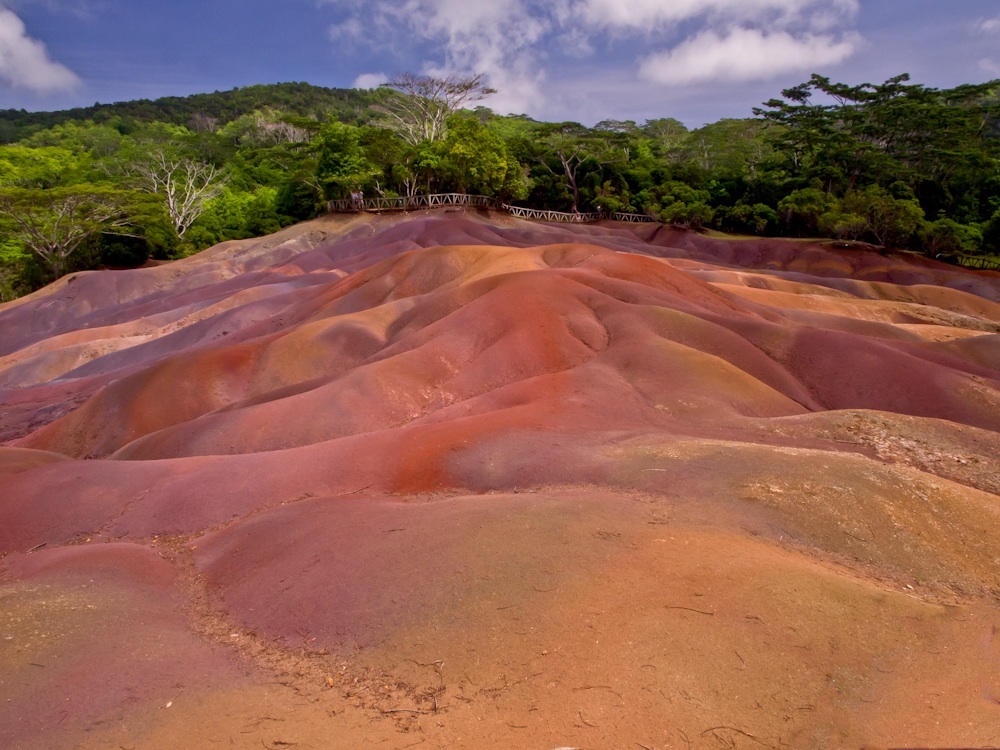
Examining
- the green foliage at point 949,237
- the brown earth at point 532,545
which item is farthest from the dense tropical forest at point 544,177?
A: the brown earth at point 532,545

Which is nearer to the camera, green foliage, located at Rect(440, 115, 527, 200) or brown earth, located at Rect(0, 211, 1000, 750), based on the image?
brown earth, located at Rect(0, 211, 1000, 750)

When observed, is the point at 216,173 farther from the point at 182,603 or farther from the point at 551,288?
the point at 182,603

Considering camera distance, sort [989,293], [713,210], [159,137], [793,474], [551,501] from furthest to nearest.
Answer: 1. [159,137]
2. [713,210]
3. [989,293]
4. [793,474]
5. [551,501]

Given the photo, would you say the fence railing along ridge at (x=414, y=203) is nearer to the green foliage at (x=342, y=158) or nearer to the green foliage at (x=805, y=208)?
the green foliage at (x=342, y=158)

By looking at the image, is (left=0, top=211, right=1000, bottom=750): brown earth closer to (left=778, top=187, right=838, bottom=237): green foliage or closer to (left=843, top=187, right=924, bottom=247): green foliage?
(left=843, top=187, right=924, bottom=247): green foliage

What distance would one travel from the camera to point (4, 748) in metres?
5.12

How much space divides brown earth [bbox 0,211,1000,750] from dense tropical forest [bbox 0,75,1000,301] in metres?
35.8

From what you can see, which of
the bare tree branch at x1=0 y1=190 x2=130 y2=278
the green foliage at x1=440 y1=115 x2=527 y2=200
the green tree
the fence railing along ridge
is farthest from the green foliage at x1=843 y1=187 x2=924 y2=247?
the bare tree branch at x1=0 y1=190 x2=130 y2=278

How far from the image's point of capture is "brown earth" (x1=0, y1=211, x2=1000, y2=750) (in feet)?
17.3

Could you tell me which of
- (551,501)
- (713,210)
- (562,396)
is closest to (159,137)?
(713,210)

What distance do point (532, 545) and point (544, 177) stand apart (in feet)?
210

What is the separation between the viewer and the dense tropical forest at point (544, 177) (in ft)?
159

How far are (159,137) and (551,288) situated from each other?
62685mm

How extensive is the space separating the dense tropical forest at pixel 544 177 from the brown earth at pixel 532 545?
35.8 metres
